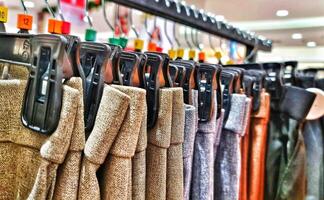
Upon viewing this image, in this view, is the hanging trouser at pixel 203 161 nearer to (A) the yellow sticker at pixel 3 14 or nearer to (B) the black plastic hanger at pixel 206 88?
(B) the black plastic hanger at pixel 206 88

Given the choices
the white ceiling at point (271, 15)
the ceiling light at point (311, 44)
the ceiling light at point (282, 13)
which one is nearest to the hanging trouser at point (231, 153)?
the white ceiling at point (271, 15)

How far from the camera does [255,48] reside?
1.40 m

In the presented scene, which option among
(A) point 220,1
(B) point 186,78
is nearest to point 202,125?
(B) point 186,78

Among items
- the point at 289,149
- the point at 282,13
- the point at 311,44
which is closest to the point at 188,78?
the point at 289,149

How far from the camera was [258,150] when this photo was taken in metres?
0.75

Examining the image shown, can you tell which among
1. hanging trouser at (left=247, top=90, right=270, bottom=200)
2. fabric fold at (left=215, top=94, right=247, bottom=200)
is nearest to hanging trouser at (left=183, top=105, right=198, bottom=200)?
fabric fold at (left=215, top=94, right=247, bottom=200)

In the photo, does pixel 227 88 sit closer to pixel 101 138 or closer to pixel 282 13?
pixel 101 138

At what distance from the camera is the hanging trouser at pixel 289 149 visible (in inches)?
30.6

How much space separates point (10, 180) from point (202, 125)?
0.29 m

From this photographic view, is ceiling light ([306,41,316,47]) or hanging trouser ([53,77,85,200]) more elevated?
ceiling light ([306,41,316,47])

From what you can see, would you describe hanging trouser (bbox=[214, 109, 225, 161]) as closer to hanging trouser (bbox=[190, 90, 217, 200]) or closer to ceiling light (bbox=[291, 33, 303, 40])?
hanging trouser (bbox=[190, 90, 217, 200])

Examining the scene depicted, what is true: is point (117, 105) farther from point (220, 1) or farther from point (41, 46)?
point (220, 1)

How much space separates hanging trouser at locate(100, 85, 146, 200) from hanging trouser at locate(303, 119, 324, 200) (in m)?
0.65

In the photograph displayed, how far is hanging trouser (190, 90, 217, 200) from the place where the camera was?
0.56 metres
